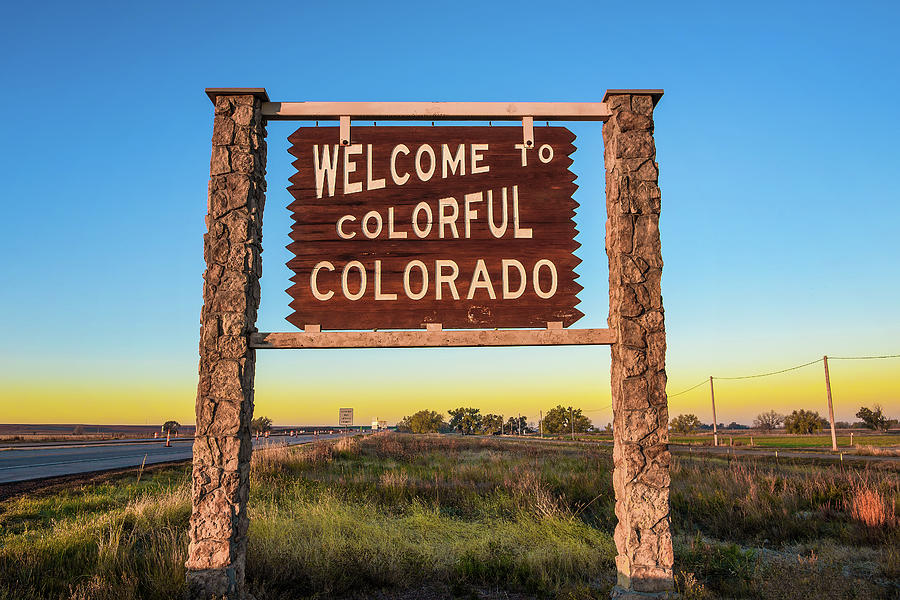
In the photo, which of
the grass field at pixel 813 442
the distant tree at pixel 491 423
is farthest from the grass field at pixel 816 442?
the distant tree at pixel 491 423

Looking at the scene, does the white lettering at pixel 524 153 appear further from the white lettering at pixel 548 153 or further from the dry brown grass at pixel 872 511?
the dry brown grass at pixel 872 511

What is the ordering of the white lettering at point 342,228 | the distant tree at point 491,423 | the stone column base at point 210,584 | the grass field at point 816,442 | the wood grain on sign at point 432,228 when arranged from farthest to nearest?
the distant tree at point 491,423 < the grass field at point 816,442 < the white lettering at point 342,228 < the wood grain on sign at point 432,228 < the stone column base at point 210,584

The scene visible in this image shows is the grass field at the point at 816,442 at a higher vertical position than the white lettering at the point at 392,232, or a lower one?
lower

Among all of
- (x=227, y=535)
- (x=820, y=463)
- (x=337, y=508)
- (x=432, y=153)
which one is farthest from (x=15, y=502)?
(x=820, y=463)

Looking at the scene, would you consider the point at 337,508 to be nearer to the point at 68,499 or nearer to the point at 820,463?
the point at 68,499

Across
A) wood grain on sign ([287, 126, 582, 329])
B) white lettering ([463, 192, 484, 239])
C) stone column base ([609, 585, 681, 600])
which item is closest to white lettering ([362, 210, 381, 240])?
wood grain on sign ([287, 126, 582, 329])

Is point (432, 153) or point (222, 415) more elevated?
point (432, 153)

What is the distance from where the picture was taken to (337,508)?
875 cm

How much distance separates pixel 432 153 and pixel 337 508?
253 inches

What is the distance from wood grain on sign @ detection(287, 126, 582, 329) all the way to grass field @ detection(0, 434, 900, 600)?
9.83ft

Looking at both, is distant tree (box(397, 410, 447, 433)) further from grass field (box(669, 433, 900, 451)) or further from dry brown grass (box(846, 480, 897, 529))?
dry brown grass (box(846, 480, 897, 529))

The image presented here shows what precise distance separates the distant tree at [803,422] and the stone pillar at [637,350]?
81.0 m

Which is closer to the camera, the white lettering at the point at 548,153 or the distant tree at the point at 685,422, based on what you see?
the white lettering at the point at 548,153

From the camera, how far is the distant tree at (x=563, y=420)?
93688 millimetres
